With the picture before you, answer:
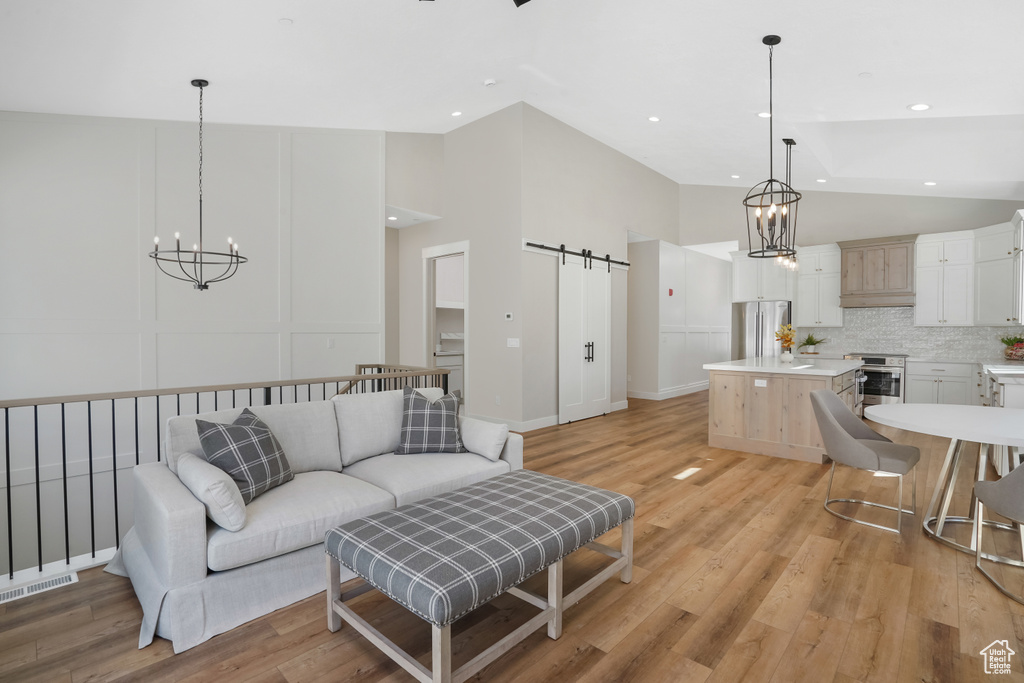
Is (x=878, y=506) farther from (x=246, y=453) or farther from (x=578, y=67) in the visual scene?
(x=578, y=67)

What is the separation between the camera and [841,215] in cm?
776

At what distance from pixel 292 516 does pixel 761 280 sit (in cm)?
829

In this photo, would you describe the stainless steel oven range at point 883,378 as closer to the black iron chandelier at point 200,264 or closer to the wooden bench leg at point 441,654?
the wooden bench leg at point 441,654

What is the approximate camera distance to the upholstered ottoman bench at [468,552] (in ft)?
5.47

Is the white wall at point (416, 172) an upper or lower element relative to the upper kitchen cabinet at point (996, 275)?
upper

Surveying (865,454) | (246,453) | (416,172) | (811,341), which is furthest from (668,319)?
(246,453)

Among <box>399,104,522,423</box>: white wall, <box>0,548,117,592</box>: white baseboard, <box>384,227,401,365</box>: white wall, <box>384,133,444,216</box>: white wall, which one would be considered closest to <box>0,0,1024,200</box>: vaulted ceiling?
<box>384,133,444,216</box>: white wall

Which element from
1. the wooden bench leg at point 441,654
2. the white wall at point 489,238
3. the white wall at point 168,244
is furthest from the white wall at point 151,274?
the wooden bench leg at point 441,654

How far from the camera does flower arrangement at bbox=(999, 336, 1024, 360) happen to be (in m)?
5.74

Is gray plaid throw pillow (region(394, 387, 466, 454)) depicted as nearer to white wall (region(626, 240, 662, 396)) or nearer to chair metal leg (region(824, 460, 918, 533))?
chair metal leg (region(824, 460, 918, 533))

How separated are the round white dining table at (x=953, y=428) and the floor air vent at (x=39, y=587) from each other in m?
4.29

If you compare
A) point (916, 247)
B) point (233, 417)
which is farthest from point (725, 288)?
point (233, 417)

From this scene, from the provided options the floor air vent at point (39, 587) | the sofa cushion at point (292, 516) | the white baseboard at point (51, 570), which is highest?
the sofa cushion at point (292, 516)

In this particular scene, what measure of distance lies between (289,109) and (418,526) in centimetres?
478
